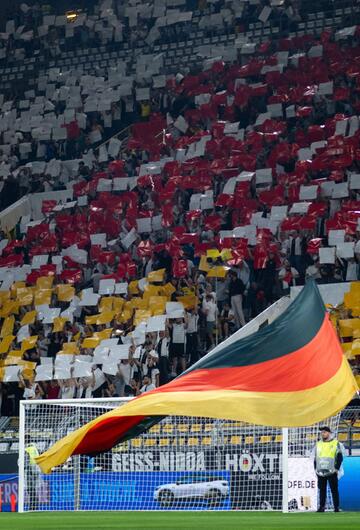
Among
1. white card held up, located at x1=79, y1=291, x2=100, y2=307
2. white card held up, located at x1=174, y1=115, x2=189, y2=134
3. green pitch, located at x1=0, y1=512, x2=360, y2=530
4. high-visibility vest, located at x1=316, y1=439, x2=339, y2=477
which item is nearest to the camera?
green pitch, located at x1=0, y1=512, x2=360, y2=530

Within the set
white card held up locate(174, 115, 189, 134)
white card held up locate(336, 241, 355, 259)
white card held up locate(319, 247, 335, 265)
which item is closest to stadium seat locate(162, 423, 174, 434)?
white card held up locate(319, 247, 335, 265)

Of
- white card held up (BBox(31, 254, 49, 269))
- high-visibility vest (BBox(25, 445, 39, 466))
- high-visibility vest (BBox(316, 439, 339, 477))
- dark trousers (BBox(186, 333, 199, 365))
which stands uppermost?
white card held up (BBox(31, 254, 49, 269))

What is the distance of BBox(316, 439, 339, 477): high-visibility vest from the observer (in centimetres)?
1761

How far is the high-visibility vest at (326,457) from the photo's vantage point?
1761cm

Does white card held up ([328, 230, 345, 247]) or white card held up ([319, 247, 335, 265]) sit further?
white card held up ([328, 230, 345, 247])

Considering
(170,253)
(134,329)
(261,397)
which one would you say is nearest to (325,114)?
(170,253)

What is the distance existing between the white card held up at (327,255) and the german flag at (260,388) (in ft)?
42.2

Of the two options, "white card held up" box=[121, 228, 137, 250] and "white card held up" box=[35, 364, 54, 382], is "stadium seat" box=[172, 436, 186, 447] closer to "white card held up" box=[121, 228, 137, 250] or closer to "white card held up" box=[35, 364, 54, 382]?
"white card held up" box=[35, 364, 54, 382]

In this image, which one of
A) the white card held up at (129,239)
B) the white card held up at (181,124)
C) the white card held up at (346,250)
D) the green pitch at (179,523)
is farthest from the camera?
the white card held up at (181,124)

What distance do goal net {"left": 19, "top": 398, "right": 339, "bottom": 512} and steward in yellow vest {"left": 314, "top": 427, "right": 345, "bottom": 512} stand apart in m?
1.51

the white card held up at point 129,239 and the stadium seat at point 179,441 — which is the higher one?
the white card held up at point 129,239

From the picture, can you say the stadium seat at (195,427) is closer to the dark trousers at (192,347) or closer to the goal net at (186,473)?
the goal net at (186,473)

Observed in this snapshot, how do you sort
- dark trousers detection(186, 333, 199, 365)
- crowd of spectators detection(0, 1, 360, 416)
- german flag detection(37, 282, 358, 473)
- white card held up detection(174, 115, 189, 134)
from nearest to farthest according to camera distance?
german flag detection(37, 282, 358, 473)
dark trousers detection(186, 333, 199, 365)
crowd of spectators detection(0, 1, 360, 416)
white card held up detection(174, 115, 189, 134)

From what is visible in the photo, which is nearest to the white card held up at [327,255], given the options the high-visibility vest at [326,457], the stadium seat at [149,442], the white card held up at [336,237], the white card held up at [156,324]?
the white card held up at [336,237]
